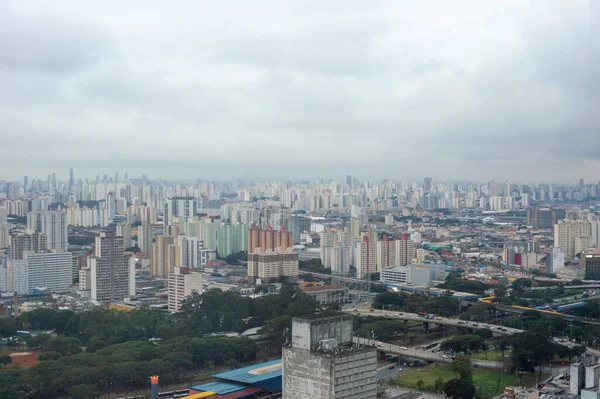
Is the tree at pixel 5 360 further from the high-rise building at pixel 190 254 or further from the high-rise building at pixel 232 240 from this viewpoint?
the high-rise building at pixel 232 240

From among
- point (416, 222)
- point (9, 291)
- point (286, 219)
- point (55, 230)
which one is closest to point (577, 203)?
point (416, 222)

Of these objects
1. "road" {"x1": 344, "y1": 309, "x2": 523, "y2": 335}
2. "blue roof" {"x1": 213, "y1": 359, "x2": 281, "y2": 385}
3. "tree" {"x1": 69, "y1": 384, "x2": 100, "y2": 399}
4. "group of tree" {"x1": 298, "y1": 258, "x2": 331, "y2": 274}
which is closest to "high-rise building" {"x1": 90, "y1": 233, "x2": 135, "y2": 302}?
"road" {"x1": 344, "y1": 309, "x2": 523, "y2": 335}

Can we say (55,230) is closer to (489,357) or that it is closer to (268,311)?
(268,311)

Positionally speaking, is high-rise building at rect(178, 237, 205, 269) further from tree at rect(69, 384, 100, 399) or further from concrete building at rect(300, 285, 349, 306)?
→ tree at rect(69, 384, 100, 399)

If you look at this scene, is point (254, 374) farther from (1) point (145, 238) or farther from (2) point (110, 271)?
(1) point (145, 238)

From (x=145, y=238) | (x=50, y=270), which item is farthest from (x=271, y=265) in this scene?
(x=145, y=238)

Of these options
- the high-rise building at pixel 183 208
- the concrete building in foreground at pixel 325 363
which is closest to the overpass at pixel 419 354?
the concrete building in foreground at pixel 325 363
